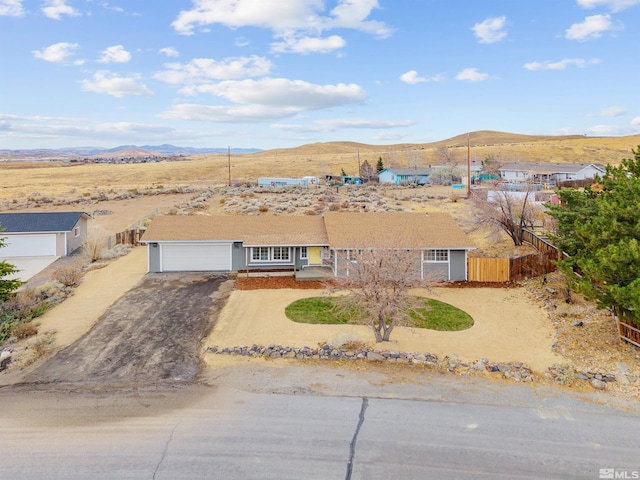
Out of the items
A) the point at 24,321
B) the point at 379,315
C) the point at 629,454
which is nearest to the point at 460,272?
the point at 379,315

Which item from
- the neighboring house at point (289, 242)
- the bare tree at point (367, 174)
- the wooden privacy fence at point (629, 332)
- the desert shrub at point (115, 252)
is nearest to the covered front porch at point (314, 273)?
the neighboring house at point (289, 242)

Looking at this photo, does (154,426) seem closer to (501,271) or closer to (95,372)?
(95,372)

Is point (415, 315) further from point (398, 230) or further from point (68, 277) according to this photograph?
point (68, 277)

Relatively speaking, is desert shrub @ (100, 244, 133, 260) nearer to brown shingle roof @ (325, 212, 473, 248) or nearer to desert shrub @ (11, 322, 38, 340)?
desert shrub @ (11, 322, 38, 340)

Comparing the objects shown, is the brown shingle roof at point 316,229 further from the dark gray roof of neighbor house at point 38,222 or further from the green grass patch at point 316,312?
the dark gray roof of neighbor house at point 38,222

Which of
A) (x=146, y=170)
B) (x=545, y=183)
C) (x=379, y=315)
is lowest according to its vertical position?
(x=379, y=315)

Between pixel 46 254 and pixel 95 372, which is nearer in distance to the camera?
pixel 95 372

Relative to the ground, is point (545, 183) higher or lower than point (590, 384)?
higher
